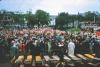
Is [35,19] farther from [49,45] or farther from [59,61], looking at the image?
[59,61]

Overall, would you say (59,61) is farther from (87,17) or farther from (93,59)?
(87,17)

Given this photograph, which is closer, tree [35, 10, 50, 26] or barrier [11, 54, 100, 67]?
barrier [11, 54, 100, 67]

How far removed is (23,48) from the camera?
23750mm

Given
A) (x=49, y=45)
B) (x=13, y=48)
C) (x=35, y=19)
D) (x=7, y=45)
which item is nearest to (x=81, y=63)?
(x=13, y=48)

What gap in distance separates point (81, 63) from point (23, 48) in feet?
35.8

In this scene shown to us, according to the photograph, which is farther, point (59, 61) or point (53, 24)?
point (53, 24)

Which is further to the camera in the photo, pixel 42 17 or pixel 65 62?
pixel 42 17

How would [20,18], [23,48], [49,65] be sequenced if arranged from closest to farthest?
[49,65] < [23,48] < [20,18]

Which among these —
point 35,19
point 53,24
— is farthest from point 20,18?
point 35,19

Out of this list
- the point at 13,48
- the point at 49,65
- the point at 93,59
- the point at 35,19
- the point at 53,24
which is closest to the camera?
the point at 93,59

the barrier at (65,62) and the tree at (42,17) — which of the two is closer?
the barrier at (65,62)

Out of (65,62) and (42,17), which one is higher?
(42,17)

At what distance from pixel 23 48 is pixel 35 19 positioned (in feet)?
111

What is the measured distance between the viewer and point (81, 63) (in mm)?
13227
